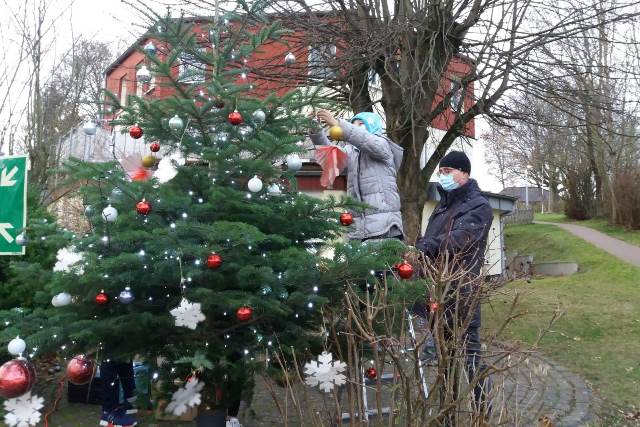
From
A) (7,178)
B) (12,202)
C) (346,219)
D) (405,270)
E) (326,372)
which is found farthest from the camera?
(7,178)

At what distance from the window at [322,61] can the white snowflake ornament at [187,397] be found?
6.18m

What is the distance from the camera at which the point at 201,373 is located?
11.3ft

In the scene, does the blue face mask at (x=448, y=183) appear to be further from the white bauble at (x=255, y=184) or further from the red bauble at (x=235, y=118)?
the red bauble at (x=235, y=118)

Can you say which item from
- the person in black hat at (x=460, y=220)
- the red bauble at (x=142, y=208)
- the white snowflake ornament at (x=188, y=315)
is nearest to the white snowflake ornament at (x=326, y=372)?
the white snowflake ornament at (x=188, y=315)

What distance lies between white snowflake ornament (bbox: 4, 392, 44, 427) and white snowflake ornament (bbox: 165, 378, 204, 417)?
0.81m

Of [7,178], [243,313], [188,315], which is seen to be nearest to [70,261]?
[188,315]

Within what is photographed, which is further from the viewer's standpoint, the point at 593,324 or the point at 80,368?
the point at 593,324

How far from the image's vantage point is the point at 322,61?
895 centimetres

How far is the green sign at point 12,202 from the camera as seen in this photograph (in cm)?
467

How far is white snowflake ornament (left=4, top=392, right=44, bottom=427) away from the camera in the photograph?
3.31m

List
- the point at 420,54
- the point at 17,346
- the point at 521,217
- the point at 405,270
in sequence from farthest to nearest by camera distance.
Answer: the point at 521,217
the point at 420,54
the point at 405,270
the point at 17,346

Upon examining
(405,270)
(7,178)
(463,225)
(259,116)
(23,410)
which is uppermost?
(259,116)

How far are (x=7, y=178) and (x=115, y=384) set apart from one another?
1979 mm

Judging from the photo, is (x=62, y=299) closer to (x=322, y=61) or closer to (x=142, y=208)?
(x=142, y=208)
